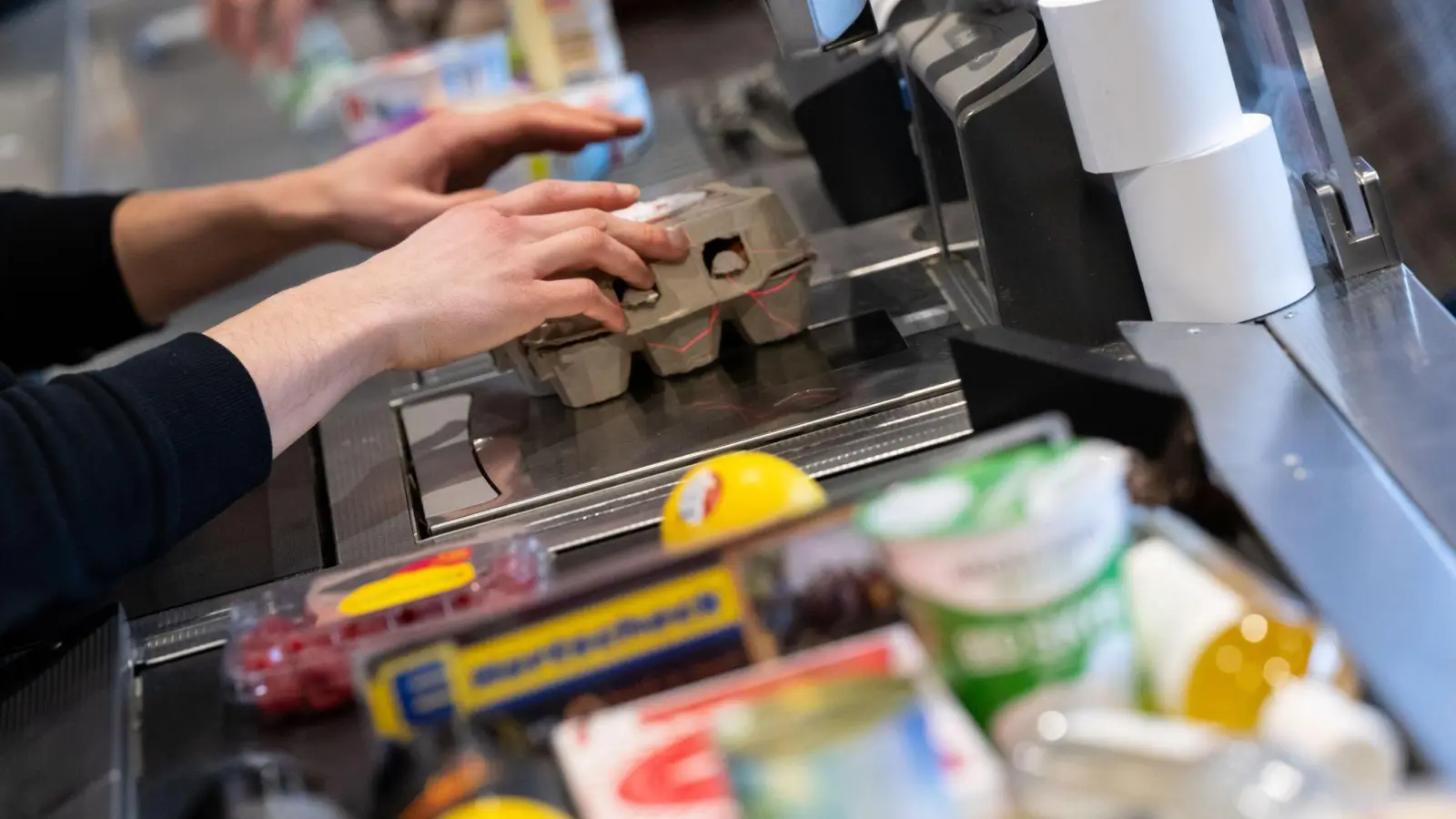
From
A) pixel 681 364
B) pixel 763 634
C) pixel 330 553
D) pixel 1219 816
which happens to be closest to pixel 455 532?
pixel 330 553

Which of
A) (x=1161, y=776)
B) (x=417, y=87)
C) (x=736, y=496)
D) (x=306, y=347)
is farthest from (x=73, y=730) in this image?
→ (x=417, y=87)

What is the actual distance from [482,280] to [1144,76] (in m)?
0.53

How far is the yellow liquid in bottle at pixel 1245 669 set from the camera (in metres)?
0.60

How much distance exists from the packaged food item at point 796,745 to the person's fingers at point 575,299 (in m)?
0.53

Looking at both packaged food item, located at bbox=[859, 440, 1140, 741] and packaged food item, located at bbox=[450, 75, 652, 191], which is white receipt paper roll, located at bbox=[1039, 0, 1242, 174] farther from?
packaged food item, located at bbox=[450, 75, 652, 191]

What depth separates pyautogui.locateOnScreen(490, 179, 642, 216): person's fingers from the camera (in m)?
1.28

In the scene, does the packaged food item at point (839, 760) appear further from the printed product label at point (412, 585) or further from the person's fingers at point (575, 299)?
the person's fingers at point (575, 299)

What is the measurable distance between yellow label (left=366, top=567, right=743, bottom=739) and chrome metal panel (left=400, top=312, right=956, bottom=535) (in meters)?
0.43

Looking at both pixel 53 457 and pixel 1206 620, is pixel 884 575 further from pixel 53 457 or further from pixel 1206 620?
pixel 53 457

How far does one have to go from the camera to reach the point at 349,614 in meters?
0.87

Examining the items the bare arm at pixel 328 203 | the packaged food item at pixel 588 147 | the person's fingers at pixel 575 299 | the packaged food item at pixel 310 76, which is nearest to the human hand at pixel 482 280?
the person's fingers at pixel 575 299

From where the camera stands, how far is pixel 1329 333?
1.02m

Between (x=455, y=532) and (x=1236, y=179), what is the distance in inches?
24.9

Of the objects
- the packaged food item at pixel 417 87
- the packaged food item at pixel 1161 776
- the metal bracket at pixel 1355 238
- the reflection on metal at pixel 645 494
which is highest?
the packaged food item at pixel 417 87
